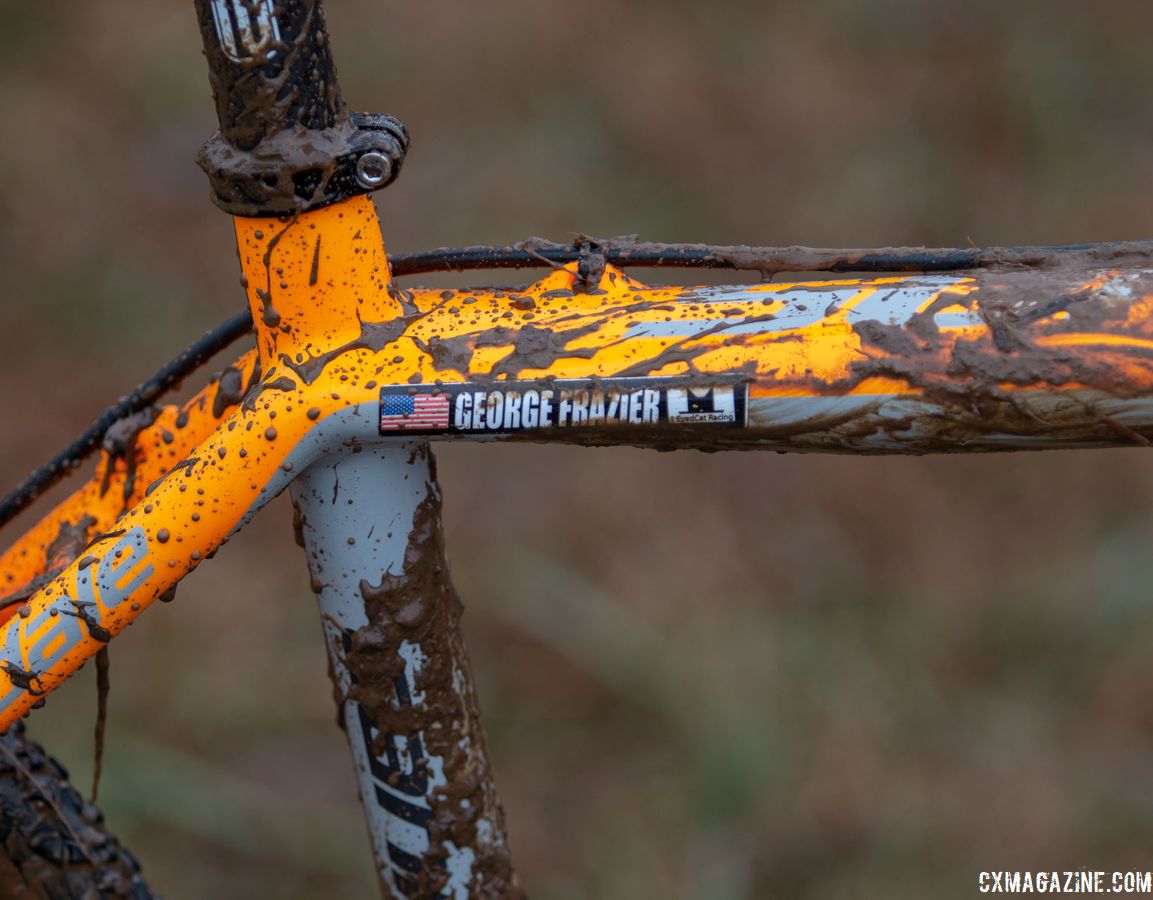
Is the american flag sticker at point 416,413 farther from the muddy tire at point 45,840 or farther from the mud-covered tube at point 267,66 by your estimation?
the muddy tire at point 45,840

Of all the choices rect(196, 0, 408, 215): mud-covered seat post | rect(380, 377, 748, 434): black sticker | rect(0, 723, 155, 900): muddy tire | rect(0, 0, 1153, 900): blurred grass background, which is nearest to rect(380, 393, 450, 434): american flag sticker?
rect(380, 377, 748, 434): black sticker

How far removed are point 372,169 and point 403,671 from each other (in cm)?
28

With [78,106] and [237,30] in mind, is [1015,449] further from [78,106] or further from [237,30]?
[78,106]

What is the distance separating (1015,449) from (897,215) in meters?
1.75

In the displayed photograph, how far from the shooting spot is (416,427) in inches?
24.9

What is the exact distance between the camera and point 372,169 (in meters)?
0.63

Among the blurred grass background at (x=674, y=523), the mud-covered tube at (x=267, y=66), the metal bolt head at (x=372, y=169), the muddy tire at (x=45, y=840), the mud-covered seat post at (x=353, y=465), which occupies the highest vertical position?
the blurred grass background at (x=674, y=523)

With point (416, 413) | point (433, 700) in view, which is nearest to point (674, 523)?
point (433, 700)

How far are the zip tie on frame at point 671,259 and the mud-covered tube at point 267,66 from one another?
123mm

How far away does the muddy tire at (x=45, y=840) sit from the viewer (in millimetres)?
781

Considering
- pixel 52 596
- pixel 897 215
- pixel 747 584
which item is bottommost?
pixel 52 596

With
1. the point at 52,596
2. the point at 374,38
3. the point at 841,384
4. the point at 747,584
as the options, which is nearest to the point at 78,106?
the point at 374,38

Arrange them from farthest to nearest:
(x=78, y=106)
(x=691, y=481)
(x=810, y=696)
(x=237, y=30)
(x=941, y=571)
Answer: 1. (x=78, y=106)
2. (x=691, y=481)
3. (x=941, y=571)
4. (x=810, y=696)
5. (x=237, y=30)

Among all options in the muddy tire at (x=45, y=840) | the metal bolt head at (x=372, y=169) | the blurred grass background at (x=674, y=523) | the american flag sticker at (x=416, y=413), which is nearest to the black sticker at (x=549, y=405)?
the american flag sticker at (x=416, y=413)
